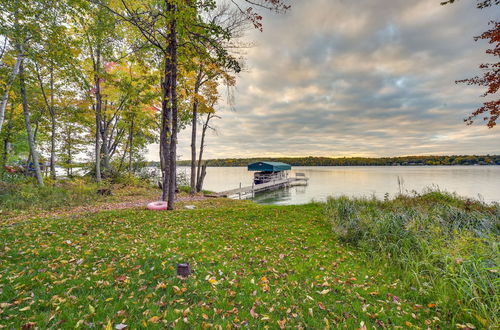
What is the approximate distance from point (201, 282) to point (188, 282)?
22 cm

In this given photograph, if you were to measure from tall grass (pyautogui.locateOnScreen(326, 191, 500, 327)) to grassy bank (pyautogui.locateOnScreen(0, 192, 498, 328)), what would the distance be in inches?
2.8

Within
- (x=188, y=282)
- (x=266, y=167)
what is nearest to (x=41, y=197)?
(x=188, y=282)

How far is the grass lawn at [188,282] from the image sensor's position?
2.83 metres

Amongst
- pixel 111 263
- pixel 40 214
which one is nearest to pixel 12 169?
pixel 40 214

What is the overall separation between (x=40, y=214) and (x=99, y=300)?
7133mm

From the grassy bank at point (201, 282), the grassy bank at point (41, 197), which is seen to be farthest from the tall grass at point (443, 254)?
the grassy bank at point (41, 197)

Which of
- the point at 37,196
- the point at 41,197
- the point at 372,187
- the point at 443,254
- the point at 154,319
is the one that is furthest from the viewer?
the point at 372,187

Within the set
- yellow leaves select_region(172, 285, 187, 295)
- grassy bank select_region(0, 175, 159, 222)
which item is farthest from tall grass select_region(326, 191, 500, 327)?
grassy bank select_region(0, 175, 159, 222)

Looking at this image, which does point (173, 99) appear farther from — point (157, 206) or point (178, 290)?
point (178, 290)

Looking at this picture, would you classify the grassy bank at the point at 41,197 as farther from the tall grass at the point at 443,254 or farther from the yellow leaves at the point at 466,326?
the yellow leaves at the point at 466,326

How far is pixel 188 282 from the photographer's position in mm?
3580

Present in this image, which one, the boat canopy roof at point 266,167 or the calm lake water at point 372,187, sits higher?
the boat canopy roof at point 266,167

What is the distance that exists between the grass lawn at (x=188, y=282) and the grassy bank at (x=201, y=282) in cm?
2

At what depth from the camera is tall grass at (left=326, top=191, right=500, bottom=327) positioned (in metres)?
3.17
